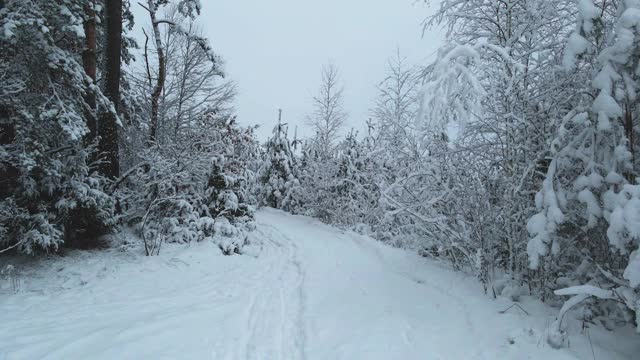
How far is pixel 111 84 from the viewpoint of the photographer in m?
8.30

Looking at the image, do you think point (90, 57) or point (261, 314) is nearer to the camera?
point (261, 314)

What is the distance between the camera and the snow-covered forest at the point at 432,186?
385cm

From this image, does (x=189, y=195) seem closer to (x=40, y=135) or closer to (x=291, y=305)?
(x=40, y=135)

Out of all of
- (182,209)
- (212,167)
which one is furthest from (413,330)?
(212,167)

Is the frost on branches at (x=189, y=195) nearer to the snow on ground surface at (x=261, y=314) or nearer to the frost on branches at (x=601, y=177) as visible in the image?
the snow on ground surface at (x=261, y=314)

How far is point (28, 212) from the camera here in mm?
6488

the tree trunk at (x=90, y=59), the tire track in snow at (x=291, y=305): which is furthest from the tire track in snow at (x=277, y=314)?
the tree trunk at (x=90, y=59)

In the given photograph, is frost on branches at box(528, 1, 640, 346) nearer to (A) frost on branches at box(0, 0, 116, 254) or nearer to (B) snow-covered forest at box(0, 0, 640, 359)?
(B) snow-covered forest at box(0, 0, 640, 359)

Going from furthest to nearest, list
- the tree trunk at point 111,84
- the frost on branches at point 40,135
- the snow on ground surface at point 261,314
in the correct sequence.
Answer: the tree trunk at point 111,84
the frost on branches at point 40,135
the snow on ground surface at point 261,314

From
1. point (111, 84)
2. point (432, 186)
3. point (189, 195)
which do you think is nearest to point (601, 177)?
point (432, 186)

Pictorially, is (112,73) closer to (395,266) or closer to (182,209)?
(182,209)

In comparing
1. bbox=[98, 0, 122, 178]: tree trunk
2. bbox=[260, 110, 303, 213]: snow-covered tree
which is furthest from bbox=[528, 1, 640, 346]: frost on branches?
bbox=[260, 110, 303, 213]: snow-covered tree

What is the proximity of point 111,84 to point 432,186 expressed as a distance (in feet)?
21.8

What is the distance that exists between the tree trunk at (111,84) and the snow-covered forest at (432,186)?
0.09 feet
